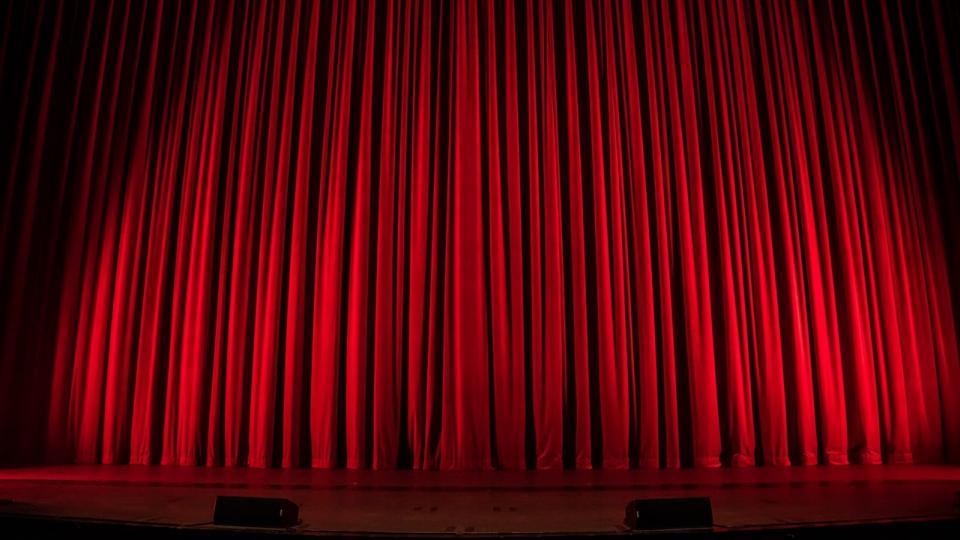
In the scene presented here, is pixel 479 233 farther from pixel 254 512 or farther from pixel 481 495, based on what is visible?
pixel 254 512

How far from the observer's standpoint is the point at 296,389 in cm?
331

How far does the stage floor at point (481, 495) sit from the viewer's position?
5.46 feet

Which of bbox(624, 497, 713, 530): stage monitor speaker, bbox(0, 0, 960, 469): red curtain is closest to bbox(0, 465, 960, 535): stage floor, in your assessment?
bbox(624, 497, 713, 530): stage monitor speaker

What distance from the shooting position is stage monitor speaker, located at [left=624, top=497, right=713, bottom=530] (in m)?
1.46

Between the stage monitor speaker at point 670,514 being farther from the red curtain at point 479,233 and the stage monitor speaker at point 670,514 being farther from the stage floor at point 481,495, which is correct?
the red curtain at point 479,233

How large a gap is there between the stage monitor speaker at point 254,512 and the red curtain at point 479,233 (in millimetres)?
1681

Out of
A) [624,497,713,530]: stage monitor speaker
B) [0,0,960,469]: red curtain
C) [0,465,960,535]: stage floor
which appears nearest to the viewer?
[624,497,713,530]: stage monitor speaker

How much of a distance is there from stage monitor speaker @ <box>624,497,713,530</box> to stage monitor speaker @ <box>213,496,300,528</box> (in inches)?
30.1

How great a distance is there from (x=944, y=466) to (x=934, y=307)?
0.84 m

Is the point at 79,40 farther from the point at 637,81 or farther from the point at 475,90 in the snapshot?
the point at 637,81

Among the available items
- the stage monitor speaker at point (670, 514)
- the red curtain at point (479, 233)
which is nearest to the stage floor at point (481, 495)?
the stage monitor speaker at point (670, 514)

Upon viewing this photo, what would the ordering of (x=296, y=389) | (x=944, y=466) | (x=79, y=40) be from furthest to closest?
(x=79, y=40), (x=296, y=389), (x=944, y=466)

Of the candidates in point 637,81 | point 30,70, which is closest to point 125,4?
point 30,70

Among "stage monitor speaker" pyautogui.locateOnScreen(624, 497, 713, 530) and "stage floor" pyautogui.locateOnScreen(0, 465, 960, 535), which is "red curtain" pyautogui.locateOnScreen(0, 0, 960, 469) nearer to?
"stage floor" pyautogui.locateOnScreen(0, 465, 960, 535)
